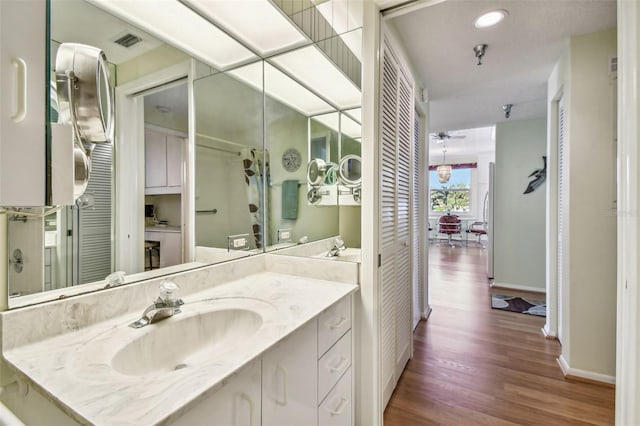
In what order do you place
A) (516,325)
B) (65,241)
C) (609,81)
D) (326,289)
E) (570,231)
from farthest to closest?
(516,325) < (570,231) < (609,81) < (326,289) < (65,241)

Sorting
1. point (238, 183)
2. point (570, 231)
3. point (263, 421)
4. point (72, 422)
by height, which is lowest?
point (263, 421)

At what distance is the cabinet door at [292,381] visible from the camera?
31.5 inches

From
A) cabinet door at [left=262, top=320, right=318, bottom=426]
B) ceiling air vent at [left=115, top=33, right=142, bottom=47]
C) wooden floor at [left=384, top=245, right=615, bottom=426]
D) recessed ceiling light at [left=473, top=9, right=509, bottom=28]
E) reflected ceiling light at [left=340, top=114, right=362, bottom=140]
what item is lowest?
wooden floor at [left=384, top=245, right=615, bottom=426]

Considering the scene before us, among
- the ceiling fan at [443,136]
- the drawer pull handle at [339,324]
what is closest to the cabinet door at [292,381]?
the drawer pull handle at [339,324]

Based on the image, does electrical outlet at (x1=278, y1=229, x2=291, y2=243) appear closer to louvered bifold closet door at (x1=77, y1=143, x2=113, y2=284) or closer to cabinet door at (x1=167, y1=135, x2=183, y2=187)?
cabinet door at (x1=167, y1=135, x2=183, y2=187)

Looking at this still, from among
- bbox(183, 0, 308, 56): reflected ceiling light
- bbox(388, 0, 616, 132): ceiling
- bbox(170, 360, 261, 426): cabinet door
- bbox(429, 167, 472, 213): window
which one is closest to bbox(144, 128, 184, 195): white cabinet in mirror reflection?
bbox(183, 0, 308, 56): reflected ceiling light

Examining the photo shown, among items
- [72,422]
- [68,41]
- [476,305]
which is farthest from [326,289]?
[476,305]

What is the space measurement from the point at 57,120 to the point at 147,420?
82 cm

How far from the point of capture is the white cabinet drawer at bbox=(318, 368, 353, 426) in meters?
1.09

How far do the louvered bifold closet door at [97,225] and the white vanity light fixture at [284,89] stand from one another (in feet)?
3.09

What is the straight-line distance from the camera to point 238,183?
1603mm

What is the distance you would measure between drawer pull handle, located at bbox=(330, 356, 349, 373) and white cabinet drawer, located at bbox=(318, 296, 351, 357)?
4.3 inches

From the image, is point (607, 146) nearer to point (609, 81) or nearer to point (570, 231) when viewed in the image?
point (609, 81)

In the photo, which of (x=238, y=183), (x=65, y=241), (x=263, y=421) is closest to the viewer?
(x=263, y=421)
